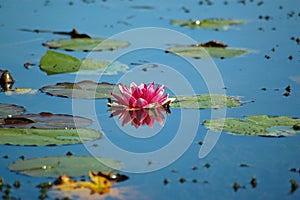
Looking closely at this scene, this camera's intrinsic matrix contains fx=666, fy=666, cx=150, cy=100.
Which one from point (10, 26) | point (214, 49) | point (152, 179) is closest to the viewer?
point (152, 179)

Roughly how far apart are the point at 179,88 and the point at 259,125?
834 mm

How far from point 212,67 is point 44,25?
6.71ft

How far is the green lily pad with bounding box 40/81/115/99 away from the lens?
3.82 meters

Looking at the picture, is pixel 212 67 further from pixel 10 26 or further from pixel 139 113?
pixel 10 26

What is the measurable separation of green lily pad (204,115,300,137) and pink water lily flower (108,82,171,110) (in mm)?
331

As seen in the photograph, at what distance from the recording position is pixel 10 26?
19.2 ft

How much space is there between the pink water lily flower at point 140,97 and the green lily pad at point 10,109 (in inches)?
19.0

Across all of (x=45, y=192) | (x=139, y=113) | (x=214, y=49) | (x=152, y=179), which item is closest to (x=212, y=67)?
(x=214, y=49)

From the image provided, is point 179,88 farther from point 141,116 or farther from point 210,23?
point 210,23

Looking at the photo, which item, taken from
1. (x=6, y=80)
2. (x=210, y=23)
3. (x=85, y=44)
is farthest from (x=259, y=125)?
(x=210, y=23)

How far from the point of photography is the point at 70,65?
4.53m

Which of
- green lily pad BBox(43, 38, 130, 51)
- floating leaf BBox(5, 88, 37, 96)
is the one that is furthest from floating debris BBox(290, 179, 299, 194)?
green lily pad BBox(43, 38, 130, 51)

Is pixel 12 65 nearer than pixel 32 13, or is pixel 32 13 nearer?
pixel 12 65

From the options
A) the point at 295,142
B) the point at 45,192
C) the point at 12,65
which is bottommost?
the point at 45,192
